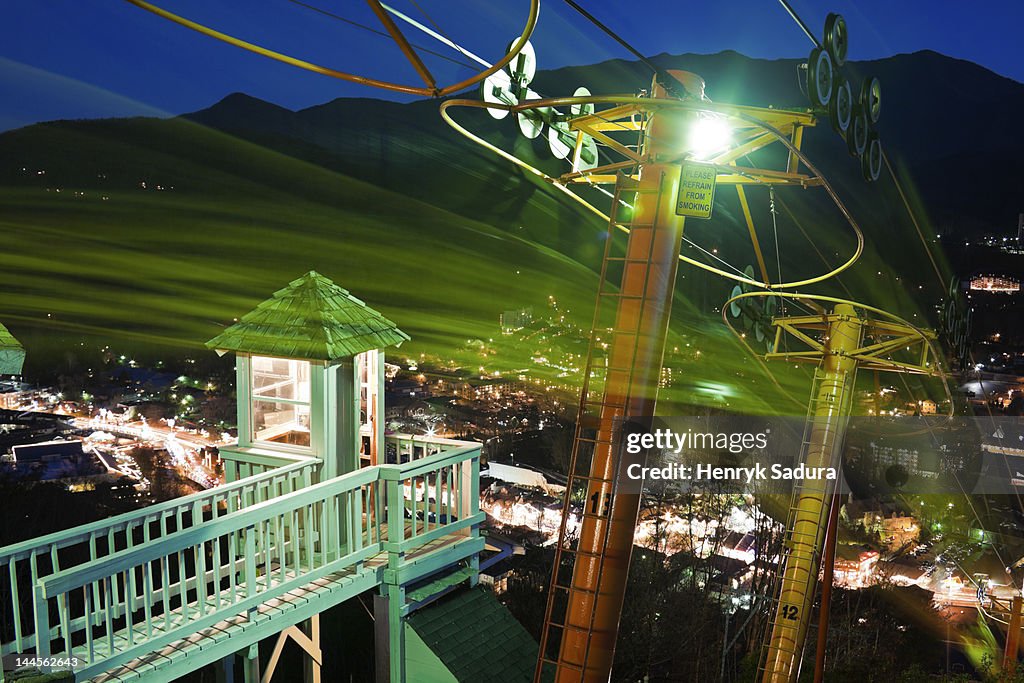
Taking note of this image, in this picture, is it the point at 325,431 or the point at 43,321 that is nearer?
the point at 325,431

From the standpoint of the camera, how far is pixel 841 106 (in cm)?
448

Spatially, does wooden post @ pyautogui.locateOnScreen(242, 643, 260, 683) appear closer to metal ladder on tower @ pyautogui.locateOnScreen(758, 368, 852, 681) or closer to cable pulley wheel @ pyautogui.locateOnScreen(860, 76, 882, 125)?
metal ladder on tower @ pyautogui.locateOnScreen(758, 368, 852, 681)

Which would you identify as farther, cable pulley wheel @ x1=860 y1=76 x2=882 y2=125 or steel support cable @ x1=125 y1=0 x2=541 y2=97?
cable pulley wheel @ x1=860 y1=76 x2=882 y2=125

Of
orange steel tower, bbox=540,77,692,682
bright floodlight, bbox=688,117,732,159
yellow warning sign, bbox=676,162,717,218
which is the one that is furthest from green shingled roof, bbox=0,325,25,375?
bright floodlight, bbox=688,117,732,159

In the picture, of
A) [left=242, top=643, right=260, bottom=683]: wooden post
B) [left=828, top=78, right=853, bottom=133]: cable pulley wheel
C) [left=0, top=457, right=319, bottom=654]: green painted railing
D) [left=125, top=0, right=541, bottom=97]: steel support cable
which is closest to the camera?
[left=125, top=0, right=541, bottom=97]: steel support cable

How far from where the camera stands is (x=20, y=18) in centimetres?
3509

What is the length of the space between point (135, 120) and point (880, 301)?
39328 millimetres

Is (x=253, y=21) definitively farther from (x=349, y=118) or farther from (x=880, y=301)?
(x=880, y=301)

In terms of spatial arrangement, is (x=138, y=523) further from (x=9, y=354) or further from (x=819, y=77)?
(x=819, y=77)

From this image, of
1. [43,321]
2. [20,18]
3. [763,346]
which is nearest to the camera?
[763,346]

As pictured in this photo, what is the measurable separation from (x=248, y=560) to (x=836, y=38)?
470cm

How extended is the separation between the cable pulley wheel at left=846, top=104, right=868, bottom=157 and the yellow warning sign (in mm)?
1472

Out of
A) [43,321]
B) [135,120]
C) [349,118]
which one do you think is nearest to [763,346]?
[43,321]

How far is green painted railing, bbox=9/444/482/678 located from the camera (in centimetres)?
408
